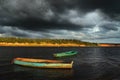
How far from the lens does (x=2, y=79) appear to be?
4025cm

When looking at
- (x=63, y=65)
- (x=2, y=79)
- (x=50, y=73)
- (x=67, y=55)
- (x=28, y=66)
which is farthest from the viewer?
(x=67, y=55)

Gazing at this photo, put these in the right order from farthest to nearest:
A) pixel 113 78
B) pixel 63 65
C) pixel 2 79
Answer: pixel 63 65 < pixel 113 78 < pixel 2 79

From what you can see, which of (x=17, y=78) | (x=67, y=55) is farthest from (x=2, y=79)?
(x=67, y=55)

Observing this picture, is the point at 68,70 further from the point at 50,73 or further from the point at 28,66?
the point at 28,66

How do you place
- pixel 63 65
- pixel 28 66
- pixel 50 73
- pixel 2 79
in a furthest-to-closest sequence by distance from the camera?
pixel 28 66, pixel 63 65, pixel 50 73, pixel 2 79

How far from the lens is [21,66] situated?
57.4 m

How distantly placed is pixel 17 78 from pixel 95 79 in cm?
1754

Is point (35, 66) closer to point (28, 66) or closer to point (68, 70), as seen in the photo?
point (28, 66)

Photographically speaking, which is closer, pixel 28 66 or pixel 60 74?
pixel 60 74

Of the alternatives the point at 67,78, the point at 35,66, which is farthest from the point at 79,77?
the point at 35,66

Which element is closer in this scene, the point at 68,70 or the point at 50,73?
the point at 50,73

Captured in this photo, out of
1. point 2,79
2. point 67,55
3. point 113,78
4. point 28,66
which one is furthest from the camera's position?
point 67,55

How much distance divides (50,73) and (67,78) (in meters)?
6.60

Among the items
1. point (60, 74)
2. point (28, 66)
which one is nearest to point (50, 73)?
point (60, 74)
